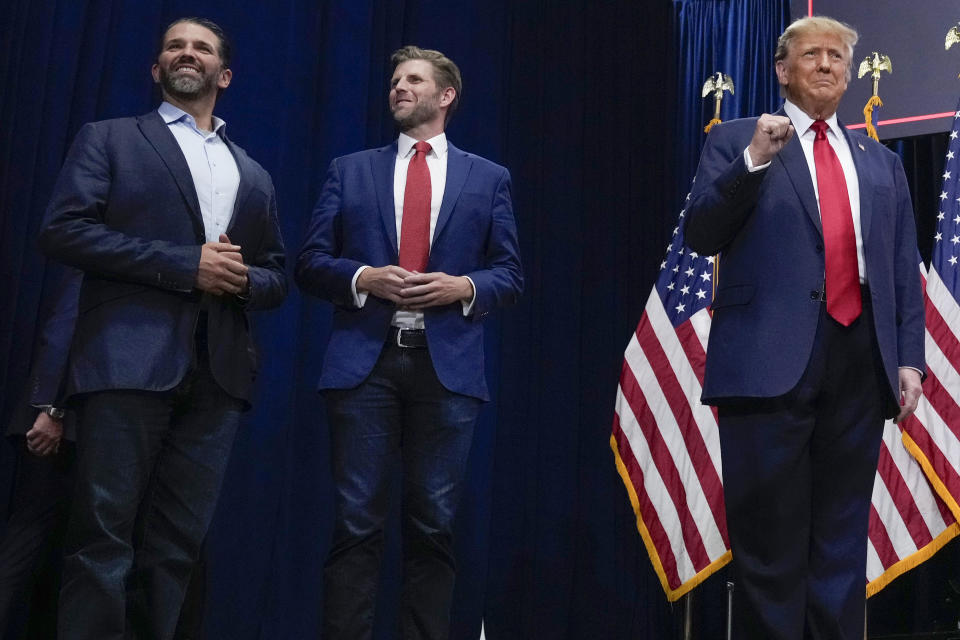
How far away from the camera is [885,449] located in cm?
371

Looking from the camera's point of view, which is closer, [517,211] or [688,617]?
[688,617]

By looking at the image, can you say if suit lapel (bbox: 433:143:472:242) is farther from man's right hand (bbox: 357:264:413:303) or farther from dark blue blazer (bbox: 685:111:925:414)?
dark blue blazer (bbox: 685:111:925:414)

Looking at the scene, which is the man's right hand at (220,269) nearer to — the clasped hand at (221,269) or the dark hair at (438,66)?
the clasped hand at (221,269)

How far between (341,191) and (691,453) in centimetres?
187

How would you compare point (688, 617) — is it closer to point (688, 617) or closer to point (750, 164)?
point (688, 617)

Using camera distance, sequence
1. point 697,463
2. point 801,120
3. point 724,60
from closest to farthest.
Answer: point 801,120
point 697,463
point 724,60

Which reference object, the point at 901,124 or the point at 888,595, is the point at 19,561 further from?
the point at 901,124

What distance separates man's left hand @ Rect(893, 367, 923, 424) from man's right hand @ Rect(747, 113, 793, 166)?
604 mm

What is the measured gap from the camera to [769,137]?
6.78 ft

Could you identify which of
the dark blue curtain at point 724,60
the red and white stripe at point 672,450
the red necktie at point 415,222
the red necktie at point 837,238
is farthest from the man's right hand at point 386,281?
the dark blue curtain at point 724,60

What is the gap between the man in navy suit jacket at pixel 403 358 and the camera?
2.40 meters

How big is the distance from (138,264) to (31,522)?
953 mm

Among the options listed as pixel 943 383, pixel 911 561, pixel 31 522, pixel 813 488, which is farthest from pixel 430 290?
pixel 911 561

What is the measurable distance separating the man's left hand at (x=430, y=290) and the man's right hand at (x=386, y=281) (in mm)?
13
